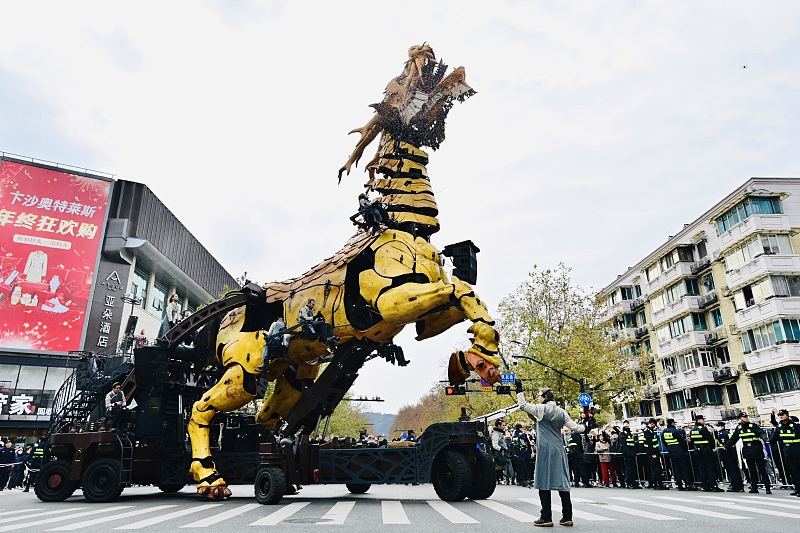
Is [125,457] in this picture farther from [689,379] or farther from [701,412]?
[689,379]

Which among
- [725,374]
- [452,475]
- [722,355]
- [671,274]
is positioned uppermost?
[671,274]

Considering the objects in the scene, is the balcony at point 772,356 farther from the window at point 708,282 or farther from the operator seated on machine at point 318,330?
the operator seated on machine at point 318,330

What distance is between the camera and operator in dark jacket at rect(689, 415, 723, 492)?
1407 cm

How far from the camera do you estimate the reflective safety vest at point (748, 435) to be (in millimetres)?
13268

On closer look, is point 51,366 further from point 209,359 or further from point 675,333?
point 675,333

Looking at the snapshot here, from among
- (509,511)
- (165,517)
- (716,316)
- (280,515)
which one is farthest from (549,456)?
(716,316)

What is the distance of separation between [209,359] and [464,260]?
684 centimetres

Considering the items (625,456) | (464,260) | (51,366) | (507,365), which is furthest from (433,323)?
(51,366)

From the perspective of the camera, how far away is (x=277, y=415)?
1432cm

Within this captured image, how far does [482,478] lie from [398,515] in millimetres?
2529

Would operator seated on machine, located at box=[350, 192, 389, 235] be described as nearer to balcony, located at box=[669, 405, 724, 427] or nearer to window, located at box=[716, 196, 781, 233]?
window, located at box=[716, 196, 781, 233]

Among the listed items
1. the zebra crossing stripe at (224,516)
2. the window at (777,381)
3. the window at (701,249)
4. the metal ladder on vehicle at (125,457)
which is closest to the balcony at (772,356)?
the window at (777,381)

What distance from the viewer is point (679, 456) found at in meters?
14.7

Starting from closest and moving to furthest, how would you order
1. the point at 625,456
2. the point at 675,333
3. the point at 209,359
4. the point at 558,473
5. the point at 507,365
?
1. the point at 558,473
2. the point at 209,359
3. the point at 625,456
4. the point at 507,365
5. the point at 675,333
